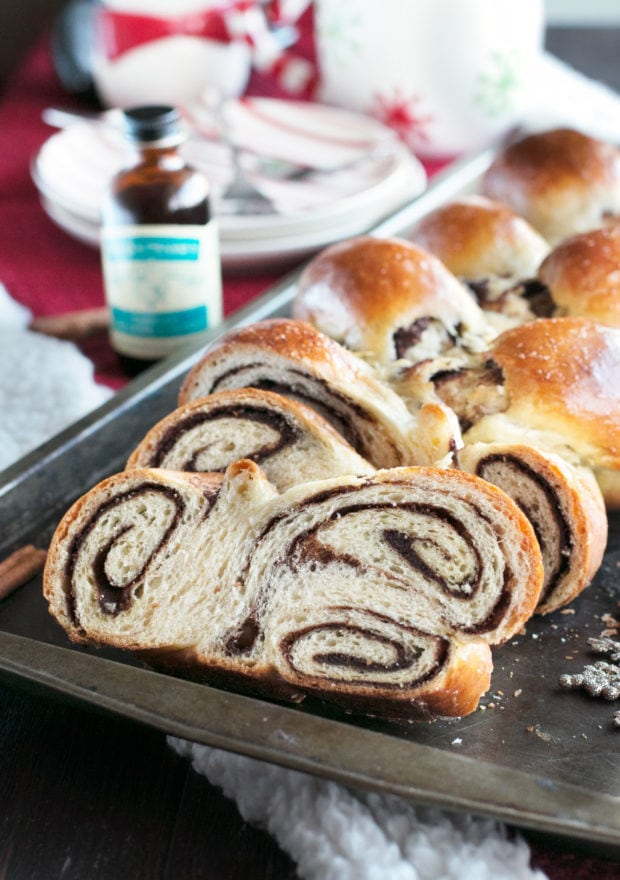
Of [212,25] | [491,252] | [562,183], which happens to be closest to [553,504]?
[491,252]

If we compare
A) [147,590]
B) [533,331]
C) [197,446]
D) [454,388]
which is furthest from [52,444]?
[533,331]

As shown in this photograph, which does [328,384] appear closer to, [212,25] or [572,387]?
[572,387]

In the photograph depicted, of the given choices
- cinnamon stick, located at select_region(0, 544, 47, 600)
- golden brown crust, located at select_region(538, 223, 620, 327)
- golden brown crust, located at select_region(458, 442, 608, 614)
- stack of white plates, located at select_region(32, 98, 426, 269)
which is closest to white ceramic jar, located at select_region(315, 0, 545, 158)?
stack of white plates, located at select_region(32, 98, 426, 269)

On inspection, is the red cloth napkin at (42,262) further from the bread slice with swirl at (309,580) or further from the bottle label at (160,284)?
the bread slice with swirl at (309,580)

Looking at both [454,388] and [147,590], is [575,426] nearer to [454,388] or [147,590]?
[454,388]

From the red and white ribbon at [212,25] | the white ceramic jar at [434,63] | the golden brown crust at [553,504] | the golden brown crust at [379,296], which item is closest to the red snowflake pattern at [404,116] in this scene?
the white ceramic jar at [434,63]

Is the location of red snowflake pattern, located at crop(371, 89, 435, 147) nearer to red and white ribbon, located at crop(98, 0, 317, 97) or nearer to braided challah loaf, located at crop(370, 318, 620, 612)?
red and white ribbon, located at crop(98, 0, 317, 97)
